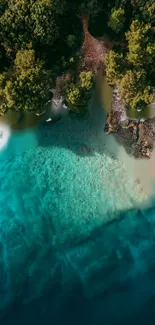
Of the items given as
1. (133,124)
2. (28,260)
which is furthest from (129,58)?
(28,260)

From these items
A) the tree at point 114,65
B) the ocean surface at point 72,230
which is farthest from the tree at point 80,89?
the ocean surface at point 72,230

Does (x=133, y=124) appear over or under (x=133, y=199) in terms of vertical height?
over

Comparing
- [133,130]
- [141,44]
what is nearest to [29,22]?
[141,44]

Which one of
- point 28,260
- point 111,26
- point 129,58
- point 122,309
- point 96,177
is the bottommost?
point 122,309

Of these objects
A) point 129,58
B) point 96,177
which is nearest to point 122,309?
point 96,177

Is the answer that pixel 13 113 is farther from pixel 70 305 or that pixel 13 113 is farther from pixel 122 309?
pixel 122 309

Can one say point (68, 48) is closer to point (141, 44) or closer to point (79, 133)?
point (141, 44)

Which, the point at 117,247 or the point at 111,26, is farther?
the point at 117,247

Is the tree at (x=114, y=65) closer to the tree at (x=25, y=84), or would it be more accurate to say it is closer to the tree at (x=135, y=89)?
the tree at (x=135, y=89)
